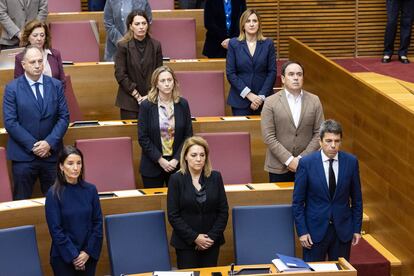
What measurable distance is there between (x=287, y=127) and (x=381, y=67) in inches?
98.7

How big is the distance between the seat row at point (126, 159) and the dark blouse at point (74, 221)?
2.26 ft

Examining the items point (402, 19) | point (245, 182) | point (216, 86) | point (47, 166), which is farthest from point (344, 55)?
point (47, 166)

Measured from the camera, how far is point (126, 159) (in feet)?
15.2

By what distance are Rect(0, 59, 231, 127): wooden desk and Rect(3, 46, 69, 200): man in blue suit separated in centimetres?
99

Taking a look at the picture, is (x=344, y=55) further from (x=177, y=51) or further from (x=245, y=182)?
(x=245, y=182)

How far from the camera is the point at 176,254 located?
13.8ft

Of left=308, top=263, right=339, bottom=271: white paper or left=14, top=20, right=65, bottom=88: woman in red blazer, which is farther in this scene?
left=14, top=20, right=65, bottom=88: woman in red blazer

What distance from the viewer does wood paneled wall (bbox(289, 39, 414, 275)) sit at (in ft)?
14.4

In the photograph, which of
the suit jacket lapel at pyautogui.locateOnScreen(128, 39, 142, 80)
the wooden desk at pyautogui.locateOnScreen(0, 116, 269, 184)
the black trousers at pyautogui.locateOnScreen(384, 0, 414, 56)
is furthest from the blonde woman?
the black trousers at pyautogui.locateOnScreen(384, 0, 414, 56)

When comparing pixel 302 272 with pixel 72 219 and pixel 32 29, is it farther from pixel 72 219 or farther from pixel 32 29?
pixel 32 29

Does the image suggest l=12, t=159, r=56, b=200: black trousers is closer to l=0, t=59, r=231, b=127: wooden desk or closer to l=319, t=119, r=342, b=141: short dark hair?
l=0, t=59, r=231, b=127: wooden desk

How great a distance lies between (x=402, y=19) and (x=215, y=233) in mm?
3290

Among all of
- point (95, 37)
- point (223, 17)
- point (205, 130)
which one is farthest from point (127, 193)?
point (95, 37)

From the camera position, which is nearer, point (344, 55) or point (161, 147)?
point (161, 147)
